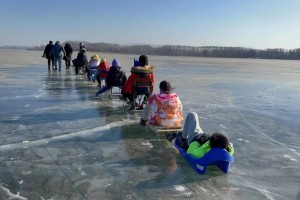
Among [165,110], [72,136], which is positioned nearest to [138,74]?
[165,110]

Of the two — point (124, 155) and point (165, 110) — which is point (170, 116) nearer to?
point (165, 110)

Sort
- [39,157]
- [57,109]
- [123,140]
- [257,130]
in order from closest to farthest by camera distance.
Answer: [39,157] < [123,140] < [257,130] < [57,109]

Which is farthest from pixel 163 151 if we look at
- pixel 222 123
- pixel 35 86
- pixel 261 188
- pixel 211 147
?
pixel 35 86

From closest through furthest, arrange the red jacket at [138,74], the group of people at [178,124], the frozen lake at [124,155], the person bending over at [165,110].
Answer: the frozen lake at [124,155], the group of people at [178,124], the person bending over at [165,110], the red jacket at [138,74]

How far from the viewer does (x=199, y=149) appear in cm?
519

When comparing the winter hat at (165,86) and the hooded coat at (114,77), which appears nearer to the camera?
the winter hat at (165,86)

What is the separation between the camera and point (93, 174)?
4871 mm

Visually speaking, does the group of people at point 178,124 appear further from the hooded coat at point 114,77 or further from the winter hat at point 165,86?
the hooded coat at point 114,77

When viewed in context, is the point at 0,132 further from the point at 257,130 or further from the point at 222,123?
the point at 257,130

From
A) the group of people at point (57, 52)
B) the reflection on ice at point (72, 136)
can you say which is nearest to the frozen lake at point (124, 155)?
the reflection on ice at point (72, 136)

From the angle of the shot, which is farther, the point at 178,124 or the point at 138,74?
the point at 138,74

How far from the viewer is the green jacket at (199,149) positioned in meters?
5.10

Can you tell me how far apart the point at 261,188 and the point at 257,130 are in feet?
11.1

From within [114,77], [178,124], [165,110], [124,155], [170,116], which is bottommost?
[124,155]
